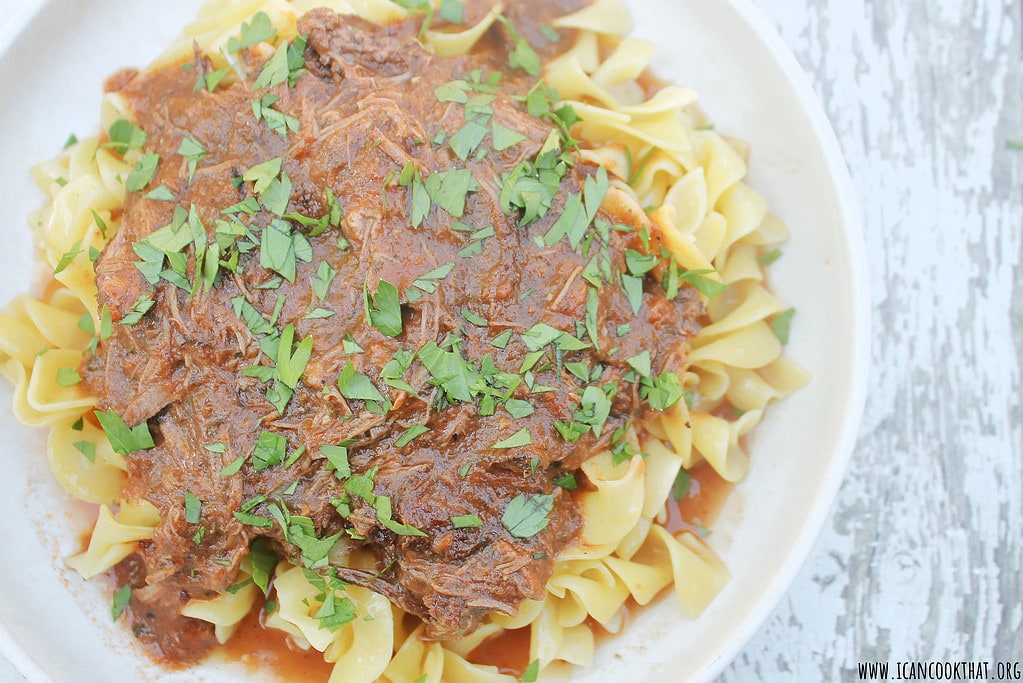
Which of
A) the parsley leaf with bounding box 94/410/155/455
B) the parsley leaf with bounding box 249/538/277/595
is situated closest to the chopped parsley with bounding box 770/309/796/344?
the parsley leaf with bounding box 249/538/277/595

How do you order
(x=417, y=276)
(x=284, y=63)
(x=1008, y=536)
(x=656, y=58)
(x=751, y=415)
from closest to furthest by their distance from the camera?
(x=417, y=276)
(x=284, y=63)
(x=751, y=415)
(x=656, y=58)
(x=1008, y=536)

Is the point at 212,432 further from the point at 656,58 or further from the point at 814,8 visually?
the point at 814,8

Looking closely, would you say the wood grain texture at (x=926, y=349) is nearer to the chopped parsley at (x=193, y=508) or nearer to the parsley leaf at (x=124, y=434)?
the chopped parsley at (x=193, y=508)

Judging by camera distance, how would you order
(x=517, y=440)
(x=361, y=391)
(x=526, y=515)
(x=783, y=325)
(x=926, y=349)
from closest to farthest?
(x=361, y=391) → (x=517, y=440) → (x=526, y=515) → (x=783, y=325) → (x=926, y=349)

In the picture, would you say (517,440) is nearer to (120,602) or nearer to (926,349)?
(120,602)

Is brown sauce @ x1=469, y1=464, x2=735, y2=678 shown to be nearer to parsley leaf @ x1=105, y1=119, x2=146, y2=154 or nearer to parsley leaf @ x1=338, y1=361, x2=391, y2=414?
parsley leaf @ x1=338, y1=361, x2=391, y2=414

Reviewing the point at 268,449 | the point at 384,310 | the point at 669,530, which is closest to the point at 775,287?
the point at 669,530

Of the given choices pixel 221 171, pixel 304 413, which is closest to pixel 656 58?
pixel 221 171
